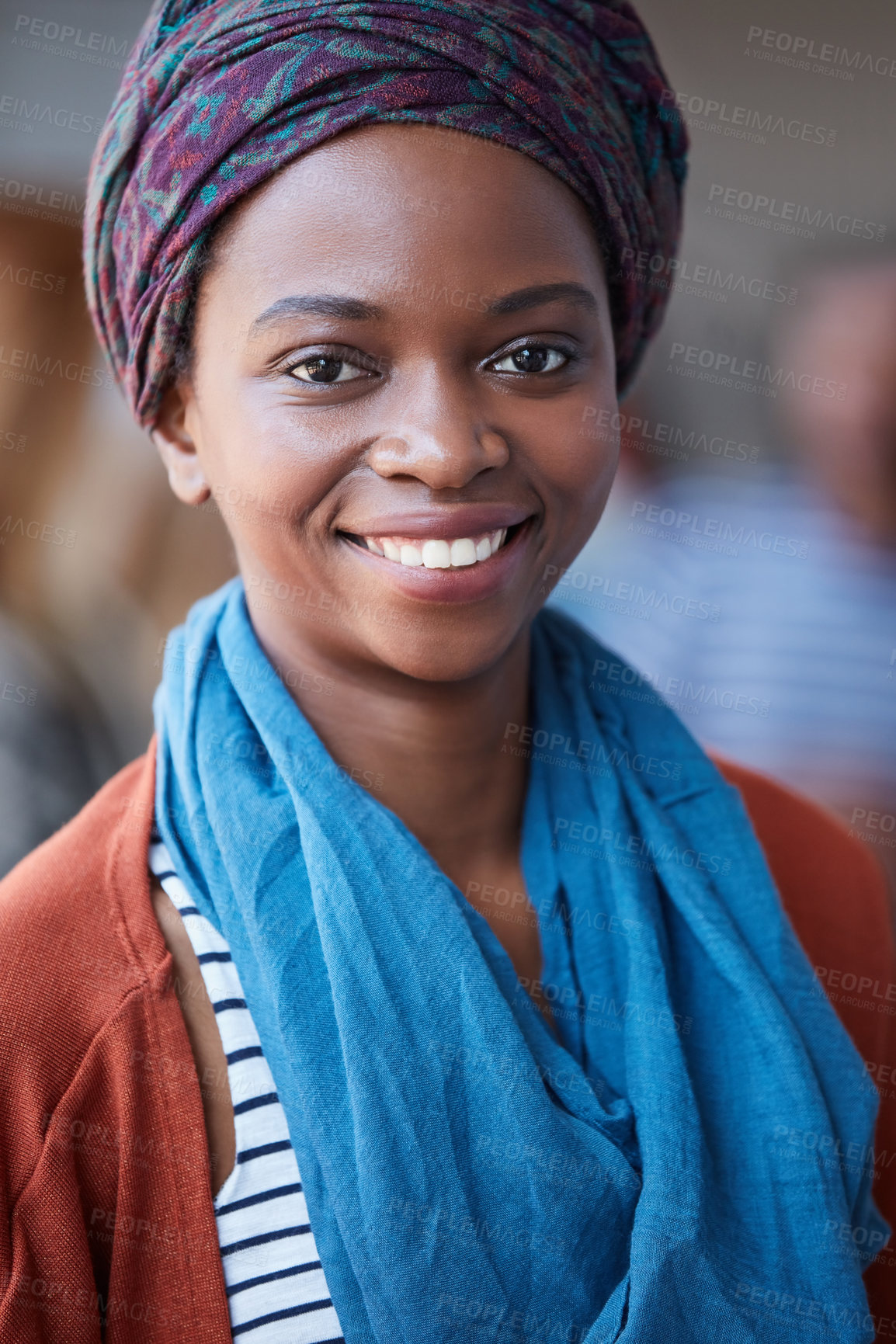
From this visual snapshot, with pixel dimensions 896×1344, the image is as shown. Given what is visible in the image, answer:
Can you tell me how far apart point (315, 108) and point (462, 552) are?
1.29ft

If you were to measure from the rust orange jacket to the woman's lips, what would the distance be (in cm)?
34

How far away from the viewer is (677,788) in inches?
49.0

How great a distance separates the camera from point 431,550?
0.93 meters

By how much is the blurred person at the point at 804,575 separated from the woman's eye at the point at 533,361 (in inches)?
54.1

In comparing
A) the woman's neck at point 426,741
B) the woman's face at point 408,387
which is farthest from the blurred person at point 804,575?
the woman's face at point 408,387

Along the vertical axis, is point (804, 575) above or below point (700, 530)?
below

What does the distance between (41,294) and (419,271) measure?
4.78ft

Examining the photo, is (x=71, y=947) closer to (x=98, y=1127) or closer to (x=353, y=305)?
(x=98, y=1127)

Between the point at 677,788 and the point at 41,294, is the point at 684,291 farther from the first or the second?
the point at 677,788

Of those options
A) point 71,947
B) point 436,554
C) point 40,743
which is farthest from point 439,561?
point 40,743

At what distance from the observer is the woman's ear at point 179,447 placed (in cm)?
106

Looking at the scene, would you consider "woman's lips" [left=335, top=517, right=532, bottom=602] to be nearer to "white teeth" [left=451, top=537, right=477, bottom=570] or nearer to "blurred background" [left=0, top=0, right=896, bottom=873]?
"white teeth" [left=451, top=537, right=477, bottom=570]

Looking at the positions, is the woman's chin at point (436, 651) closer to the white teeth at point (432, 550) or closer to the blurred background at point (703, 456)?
the white teeth at point (432, 550)

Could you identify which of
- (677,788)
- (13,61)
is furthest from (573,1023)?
(13,61)
